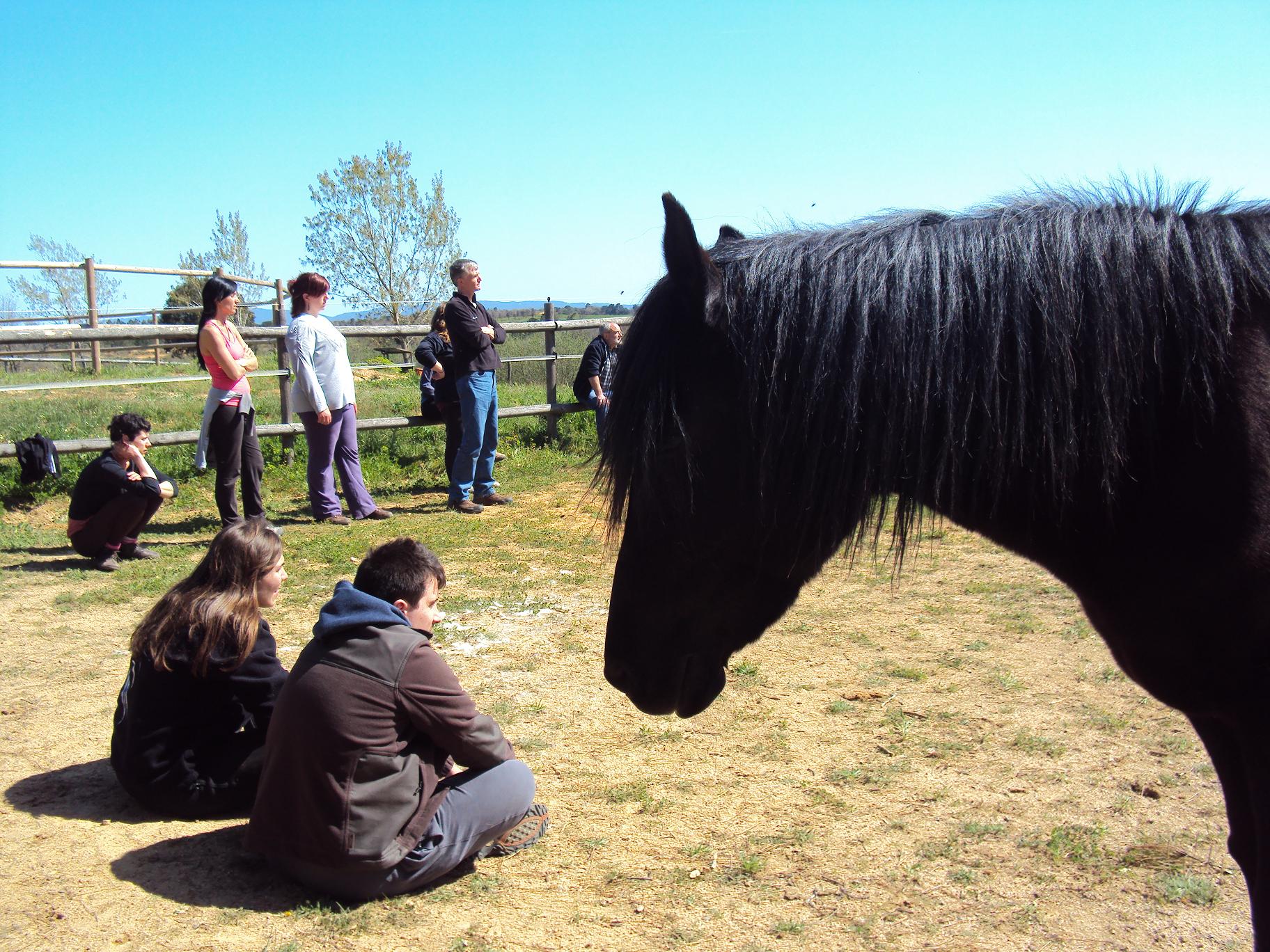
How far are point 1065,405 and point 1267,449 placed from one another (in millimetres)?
329

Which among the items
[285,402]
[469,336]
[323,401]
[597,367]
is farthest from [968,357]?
[285,402]

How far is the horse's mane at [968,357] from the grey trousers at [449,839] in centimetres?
160

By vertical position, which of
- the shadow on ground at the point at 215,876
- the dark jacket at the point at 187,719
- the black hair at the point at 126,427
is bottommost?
the shadow on ground at the point at 215,876

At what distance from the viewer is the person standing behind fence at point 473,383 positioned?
27.5 ft

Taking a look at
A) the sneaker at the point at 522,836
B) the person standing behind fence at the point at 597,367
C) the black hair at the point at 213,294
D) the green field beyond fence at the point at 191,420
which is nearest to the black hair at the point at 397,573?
the sneaker at the point at 522,836

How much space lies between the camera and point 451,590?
5984 mm

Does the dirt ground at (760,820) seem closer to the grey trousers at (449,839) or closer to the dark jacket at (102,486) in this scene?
the grey trousers at (449,839)

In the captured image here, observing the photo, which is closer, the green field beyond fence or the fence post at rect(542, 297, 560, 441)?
the green field beyond fence

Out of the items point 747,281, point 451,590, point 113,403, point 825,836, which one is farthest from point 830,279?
point 113,403

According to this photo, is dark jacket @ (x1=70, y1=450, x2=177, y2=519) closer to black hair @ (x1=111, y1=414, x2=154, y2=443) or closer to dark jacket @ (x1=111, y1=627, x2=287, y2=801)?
black hair @ (x1=111, y1=414, x2=154, y2=443)

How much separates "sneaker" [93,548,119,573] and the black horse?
19.8ft

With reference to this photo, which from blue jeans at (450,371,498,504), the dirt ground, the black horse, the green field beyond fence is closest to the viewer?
the black horse

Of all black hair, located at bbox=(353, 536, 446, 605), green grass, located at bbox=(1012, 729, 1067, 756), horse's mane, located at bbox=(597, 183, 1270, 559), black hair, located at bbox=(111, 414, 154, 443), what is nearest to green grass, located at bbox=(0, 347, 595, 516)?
black hair, located at bbox=(111, 414, 154, 443)

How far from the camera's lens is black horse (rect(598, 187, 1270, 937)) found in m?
1.55
